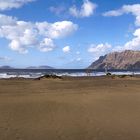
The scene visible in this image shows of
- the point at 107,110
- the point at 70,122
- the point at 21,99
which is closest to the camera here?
the point at 70,122

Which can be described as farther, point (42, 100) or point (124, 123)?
point (42, 100)

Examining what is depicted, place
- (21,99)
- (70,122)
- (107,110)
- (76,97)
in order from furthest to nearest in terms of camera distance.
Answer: (76,97), (21,99), (107,110), (70,122)

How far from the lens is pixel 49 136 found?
38.9ft

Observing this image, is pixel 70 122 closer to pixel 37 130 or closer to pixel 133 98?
pixel 37 130

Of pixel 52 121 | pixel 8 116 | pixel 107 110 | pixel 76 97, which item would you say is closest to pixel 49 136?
pixel 52 121

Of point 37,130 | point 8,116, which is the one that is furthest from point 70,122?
point 8,116

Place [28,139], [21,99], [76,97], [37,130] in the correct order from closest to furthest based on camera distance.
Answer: [28,139] < [37,130] < [21,99] < [76,97]

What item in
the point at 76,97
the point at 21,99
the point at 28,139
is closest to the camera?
the point at 28,139

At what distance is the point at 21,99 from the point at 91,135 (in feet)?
20.0

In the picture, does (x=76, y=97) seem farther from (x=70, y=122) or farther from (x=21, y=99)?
(x=70, y=122)

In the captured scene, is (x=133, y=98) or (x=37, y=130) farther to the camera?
(x=133, y=98)

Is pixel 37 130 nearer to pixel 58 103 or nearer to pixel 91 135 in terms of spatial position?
pixel 91 135

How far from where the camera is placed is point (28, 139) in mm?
11484

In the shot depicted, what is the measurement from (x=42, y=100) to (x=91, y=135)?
5.67m
